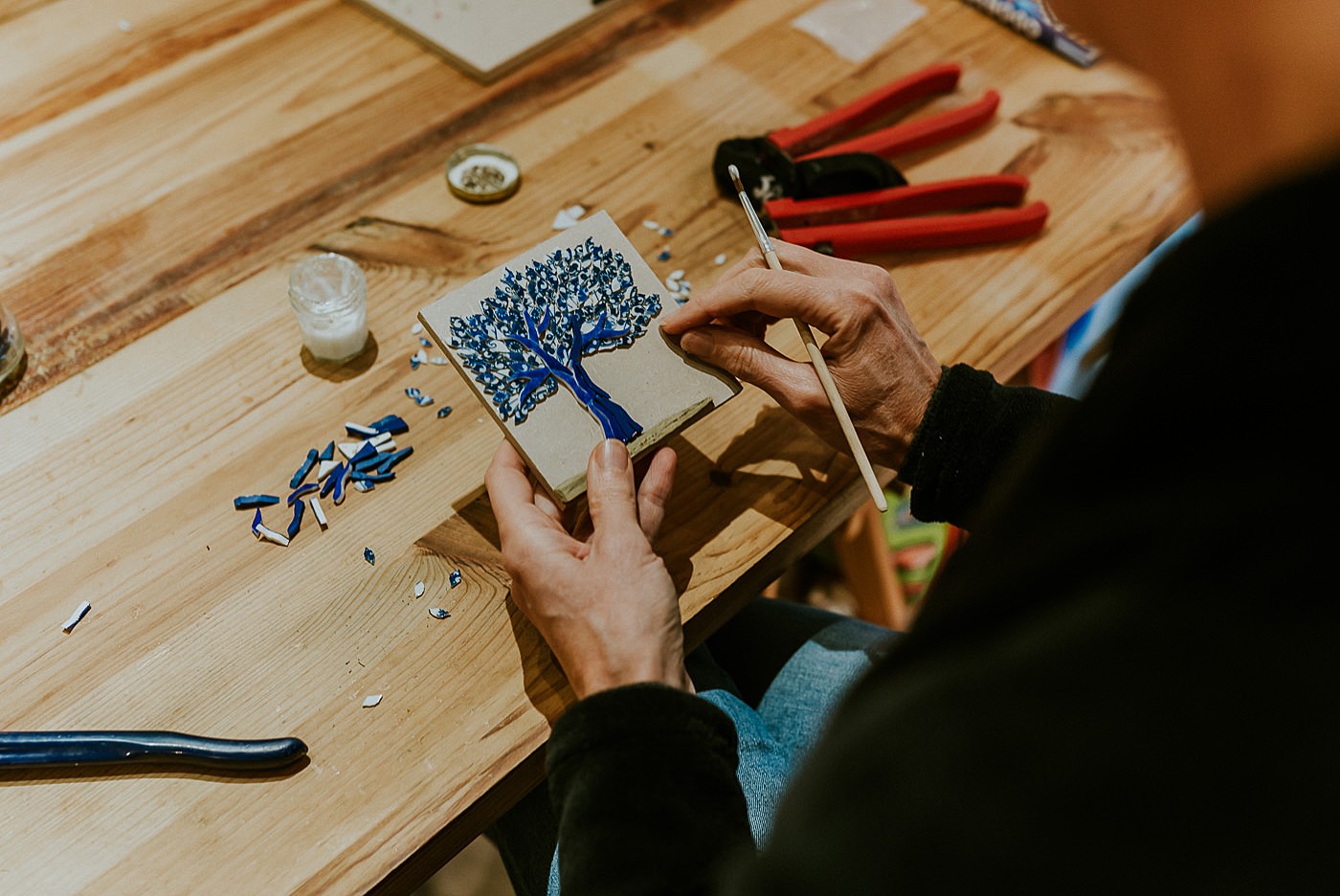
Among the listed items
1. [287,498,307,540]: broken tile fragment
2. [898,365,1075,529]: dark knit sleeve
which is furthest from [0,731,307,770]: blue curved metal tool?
[898,365,1075,529]: dark knit sleeve

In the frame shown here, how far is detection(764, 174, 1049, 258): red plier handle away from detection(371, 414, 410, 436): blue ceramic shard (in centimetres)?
45

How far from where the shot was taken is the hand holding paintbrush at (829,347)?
86 cm

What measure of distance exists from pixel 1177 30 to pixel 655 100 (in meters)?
0.87

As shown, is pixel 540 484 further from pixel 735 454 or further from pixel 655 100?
pixel 655 100

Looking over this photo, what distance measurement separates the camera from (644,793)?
63 centimetres

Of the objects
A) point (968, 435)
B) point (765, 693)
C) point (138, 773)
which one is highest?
point (968, 435)

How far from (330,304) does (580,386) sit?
10.7 inches

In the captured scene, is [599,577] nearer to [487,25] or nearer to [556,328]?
[556,328]

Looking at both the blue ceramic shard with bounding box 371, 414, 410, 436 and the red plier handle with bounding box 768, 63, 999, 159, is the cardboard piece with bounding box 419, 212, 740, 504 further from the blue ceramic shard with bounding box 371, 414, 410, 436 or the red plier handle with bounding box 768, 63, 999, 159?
the red plier handle with bounding box 768, 63, 999, 159

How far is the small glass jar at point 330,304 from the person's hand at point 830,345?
1.02 ft

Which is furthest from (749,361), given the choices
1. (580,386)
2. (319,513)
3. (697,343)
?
(319,513)

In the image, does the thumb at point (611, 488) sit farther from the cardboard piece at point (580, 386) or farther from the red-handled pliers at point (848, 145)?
the red-handled pliers at point (848, 145)

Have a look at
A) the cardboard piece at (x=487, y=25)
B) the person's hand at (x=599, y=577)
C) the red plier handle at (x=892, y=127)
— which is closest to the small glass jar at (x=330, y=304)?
the person's hand at (x=599, y=577)

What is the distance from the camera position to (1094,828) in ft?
1.20
